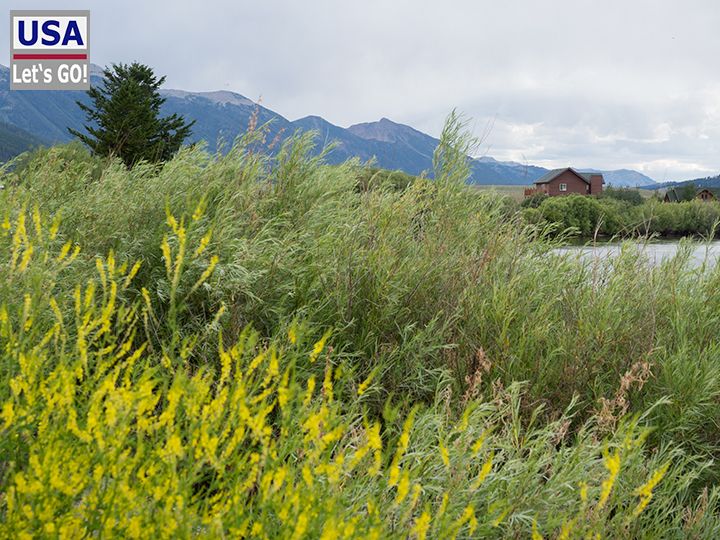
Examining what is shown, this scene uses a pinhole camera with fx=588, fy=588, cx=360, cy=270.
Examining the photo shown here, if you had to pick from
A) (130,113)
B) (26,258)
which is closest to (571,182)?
(130,113)

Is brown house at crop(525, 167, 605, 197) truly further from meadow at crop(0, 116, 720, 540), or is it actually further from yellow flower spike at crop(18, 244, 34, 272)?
yellow flower spike at crop(18, 244, 34, 272)

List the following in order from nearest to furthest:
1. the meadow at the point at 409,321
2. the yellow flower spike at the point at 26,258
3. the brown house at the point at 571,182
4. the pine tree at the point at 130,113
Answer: the yellow flower spike at the point at 26,258 < the meadow at the point at 409,321 < the pine tree at the point at 130,113 < the brown house at the point at 571,182

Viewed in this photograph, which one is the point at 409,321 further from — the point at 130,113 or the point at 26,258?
the point at 130,113

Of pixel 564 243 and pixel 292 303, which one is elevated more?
pixel 564 243

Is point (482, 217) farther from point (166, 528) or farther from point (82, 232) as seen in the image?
point (166, 528)

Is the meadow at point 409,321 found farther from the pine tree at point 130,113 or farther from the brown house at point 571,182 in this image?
the brown house at point 571,182

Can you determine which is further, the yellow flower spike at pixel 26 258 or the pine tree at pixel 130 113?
the pine tree at pixel 130 113

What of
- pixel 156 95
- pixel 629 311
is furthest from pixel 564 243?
pixel 156 95

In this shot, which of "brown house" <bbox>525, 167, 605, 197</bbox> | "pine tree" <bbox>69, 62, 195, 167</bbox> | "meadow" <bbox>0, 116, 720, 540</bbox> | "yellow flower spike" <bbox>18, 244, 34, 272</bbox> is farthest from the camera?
"brown house" <bbox>525, 167, 605, 197</bbox>

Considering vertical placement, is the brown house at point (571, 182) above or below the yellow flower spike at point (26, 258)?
above

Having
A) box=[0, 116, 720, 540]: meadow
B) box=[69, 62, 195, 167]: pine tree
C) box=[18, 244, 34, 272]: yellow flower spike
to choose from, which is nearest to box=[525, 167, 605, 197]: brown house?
box=[69, 62, 195, 167]: pine tree

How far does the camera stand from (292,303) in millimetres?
4473

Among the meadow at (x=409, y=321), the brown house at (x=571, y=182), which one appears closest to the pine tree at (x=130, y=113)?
the meadow at (x=409, y=321)

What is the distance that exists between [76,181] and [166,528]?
5037 mm
